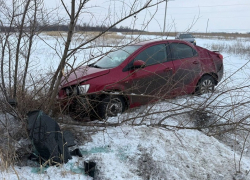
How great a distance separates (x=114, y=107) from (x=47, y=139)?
1634 millimetres

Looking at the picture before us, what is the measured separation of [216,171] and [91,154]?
1.78 metres

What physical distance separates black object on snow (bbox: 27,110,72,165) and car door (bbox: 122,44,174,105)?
6.06ft

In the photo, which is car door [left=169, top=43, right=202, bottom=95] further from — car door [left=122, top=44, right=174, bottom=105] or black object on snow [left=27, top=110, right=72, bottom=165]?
black object on snow [left=27, top=110, right=72, bottom=165]

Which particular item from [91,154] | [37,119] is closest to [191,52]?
[91,154]

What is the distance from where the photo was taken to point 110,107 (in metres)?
4.17

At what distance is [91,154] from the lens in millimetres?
3207

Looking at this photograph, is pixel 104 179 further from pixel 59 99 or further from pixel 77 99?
pixel 59 99

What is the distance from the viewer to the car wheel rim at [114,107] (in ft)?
13.7

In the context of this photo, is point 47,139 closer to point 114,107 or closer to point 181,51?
point 114,107

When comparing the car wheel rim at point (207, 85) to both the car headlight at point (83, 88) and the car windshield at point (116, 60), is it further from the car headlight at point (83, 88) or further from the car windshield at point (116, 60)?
the car headlight at point (83, 88)

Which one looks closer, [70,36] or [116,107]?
[70,36]

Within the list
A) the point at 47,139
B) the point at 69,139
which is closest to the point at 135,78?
the point at 69,139

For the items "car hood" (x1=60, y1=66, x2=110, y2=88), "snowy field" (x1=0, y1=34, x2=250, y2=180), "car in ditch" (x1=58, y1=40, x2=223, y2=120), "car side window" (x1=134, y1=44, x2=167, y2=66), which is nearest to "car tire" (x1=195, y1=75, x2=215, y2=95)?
"car in ditch" (x1=58, y1=40, x2=223, y2=120)

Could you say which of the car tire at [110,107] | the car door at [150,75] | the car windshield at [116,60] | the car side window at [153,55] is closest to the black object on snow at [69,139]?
the car tire at [110,107]
